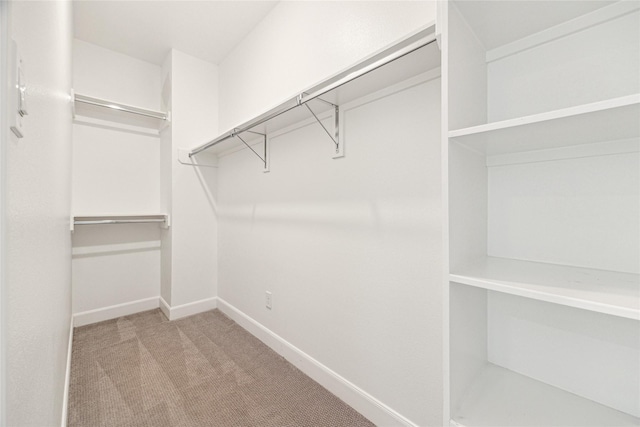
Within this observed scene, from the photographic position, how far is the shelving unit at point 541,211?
73cm

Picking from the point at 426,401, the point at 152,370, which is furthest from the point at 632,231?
the point at 152,370

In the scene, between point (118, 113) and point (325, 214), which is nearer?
point (325, 214)

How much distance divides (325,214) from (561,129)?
1159 mm

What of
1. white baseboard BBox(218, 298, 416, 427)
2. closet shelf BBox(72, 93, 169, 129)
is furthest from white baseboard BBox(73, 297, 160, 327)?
closet shelf BBox(72, 93, 169, 129)

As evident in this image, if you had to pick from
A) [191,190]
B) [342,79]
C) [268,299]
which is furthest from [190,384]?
[342,79]

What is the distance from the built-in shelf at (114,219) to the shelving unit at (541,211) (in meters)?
2.61

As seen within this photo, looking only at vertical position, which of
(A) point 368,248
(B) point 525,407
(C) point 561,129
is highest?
(C) point 561,129

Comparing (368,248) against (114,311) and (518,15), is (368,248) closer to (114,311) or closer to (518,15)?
(518,15)

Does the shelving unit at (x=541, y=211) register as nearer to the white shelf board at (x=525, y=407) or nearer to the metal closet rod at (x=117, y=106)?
the white shelf board at (x=525, y=407)

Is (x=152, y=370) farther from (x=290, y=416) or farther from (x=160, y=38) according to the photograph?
(x=160, y=38)

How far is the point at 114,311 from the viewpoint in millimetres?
2717

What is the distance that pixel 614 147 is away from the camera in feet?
2.47

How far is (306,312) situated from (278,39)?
193 centimetres

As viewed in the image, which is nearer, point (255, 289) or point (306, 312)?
point (306, 312)
